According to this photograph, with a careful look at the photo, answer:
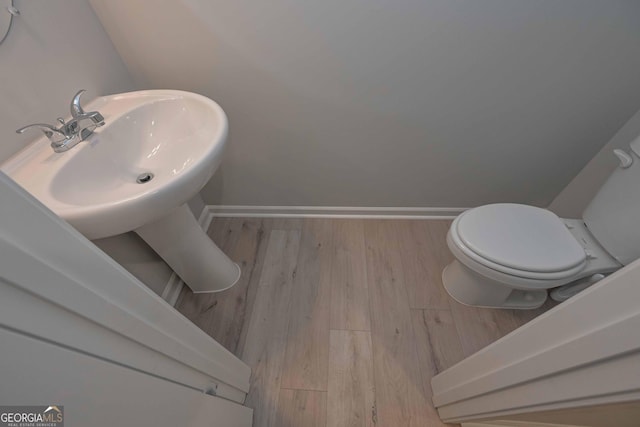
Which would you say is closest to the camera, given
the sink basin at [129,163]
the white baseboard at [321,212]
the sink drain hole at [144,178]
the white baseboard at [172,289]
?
the sink basin at [129,163]

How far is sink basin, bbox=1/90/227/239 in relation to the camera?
2.04ft

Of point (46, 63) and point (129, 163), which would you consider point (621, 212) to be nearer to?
point (129, 163)

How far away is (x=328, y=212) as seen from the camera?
1.69 meters

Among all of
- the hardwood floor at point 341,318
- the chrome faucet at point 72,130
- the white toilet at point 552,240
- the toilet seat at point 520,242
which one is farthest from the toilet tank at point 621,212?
the chrome faucet at point 72,130

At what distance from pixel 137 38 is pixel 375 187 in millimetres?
1230

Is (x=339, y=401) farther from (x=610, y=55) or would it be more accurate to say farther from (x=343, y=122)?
(x=610, y=55)

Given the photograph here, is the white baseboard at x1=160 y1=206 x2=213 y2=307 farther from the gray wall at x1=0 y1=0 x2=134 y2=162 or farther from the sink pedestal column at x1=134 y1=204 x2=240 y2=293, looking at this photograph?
the gray wall at x1=0 y1=0 x2=134 y2=162

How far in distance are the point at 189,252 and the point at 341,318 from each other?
2.39 feet

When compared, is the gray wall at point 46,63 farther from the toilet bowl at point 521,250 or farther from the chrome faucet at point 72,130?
the toilet bowl at point 521,250

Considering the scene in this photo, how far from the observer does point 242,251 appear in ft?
5.07

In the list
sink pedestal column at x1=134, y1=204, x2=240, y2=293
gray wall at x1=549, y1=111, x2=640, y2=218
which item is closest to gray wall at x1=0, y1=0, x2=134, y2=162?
sink pedestal column at x1=134, y1=204, x2=240, y2=293

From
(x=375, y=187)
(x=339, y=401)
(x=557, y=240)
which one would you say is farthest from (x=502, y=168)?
(x=339, y=401)

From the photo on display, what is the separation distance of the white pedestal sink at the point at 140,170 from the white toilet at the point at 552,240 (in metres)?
0.99

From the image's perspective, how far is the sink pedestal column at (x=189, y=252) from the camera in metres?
1.00
